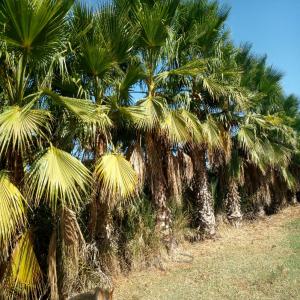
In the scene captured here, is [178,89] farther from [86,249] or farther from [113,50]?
[86,249]

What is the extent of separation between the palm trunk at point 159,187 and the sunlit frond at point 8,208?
4809mm

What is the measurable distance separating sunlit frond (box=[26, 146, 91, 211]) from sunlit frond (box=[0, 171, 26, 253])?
0.26 meters

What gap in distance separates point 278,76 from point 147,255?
1014 centimetres

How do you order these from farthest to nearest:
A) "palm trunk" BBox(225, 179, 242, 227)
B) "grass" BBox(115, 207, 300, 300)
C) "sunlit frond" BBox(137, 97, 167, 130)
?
"palm trunk" BBox(225, 179, 242, 227) → "sunlit frond" BBox(137, 97, 167, 130) → "grass" BBox(115, 207, 300, 300)

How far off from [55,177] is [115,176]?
1.73 metres

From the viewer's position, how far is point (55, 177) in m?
6.38

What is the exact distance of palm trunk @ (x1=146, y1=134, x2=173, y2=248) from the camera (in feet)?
36.1

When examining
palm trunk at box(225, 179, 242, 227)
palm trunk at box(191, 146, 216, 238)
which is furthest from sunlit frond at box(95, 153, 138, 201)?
palm trunk at box(225, 179, 242, 227)

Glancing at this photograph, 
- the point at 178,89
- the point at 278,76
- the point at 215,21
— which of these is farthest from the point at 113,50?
the point at 278,76

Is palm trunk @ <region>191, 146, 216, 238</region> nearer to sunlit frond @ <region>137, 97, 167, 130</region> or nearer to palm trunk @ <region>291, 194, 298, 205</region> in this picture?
sunlit frond @ <region>137, 97, 167, 130</region>

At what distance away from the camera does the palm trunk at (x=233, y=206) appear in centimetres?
1614

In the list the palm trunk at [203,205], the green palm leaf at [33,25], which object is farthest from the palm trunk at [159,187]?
the green palm leaf at [33,25]

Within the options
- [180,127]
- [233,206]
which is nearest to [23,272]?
[180,127]

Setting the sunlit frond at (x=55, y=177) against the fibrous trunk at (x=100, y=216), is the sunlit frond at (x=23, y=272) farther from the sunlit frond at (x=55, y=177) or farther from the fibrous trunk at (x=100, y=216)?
the fibrous trunk at (x=100, y=216)
